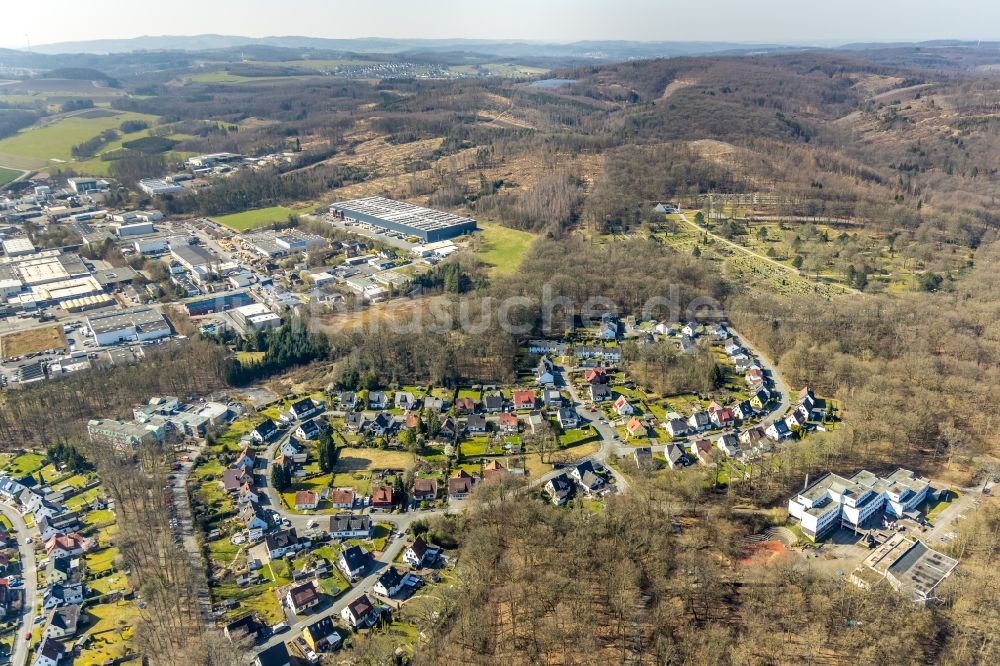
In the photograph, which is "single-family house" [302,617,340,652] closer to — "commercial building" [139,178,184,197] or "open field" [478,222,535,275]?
"open field" [478,222,535,275]

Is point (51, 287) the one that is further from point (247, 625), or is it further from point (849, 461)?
point (849, 461)

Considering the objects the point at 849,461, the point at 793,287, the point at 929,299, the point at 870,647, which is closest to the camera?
the point at 870,647

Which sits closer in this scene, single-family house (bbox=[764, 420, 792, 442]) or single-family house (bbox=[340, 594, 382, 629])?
single-family house (bbox=[340, 594, 382, 629])

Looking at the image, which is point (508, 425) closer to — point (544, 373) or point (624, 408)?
point (544, 373)

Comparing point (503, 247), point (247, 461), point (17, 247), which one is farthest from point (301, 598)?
point (17, 247)

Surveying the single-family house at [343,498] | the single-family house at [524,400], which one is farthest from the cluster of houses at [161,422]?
the single-family house at [524,400]

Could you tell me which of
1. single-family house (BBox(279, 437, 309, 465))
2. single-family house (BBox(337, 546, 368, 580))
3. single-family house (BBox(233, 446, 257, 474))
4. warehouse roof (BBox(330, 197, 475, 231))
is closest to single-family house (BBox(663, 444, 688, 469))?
single-family house (BBox(337, 546, 368, 580))

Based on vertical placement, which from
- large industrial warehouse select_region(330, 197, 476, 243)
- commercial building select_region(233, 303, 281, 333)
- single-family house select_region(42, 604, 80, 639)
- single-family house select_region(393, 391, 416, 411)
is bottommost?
single-family house select_region(42, 604, 80, 639)

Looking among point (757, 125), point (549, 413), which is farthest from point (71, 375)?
point (757, 125)
